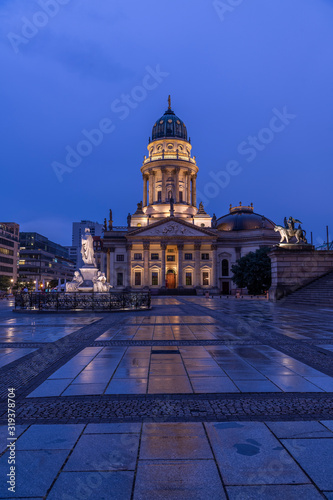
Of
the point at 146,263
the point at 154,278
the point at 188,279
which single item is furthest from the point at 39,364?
the point at 188,279

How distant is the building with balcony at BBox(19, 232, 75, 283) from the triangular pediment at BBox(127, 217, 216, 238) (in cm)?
5169

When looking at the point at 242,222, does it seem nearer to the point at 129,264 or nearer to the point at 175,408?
the point at 129,264

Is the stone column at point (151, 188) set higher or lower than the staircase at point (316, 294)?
higher

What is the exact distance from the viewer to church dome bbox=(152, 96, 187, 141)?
9831cm

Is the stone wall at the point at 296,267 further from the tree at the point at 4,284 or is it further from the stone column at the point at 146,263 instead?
the tree at the point at 4,284

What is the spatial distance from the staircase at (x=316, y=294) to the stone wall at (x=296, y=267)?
2.25 feet

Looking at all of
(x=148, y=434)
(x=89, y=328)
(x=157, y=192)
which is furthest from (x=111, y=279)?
(x=148, y=434)

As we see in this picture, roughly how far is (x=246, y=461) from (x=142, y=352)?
6534 millimetres

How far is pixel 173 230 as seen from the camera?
278 feet

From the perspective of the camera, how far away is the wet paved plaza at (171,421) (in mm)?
3686

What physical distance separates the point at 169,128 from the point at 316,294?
258 feet

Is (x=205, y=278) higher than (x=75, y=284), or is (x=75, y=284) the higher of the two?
(x=205, y=278)

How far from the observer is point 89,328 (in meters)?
16.0

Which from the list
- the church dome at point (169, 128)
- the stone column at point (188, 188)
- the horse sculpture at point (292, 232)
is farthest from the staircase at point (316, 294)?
the church dome at point (169, 128)
